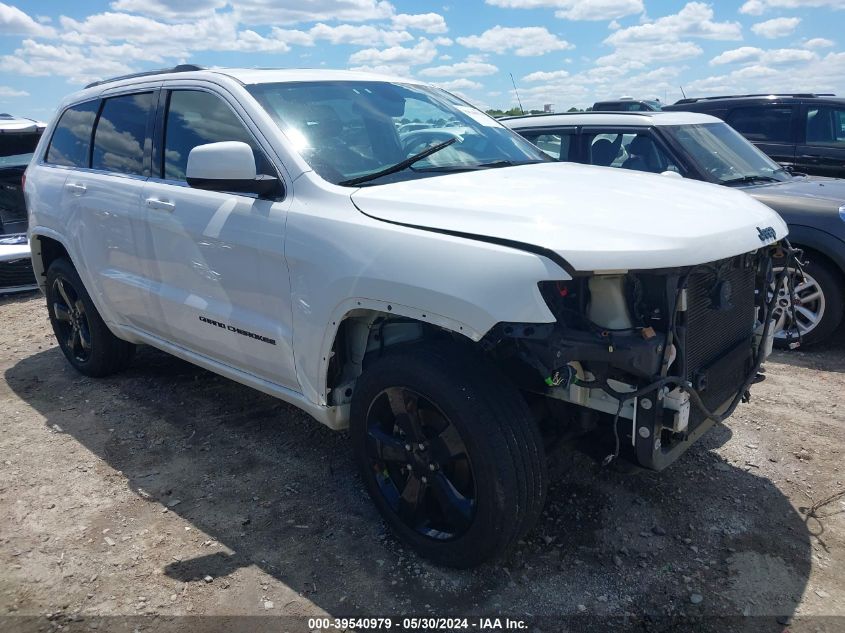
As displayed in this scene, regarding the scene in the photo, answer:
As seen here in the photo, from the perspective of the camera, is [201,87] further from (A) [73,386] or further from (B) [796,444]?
(B) [796,444]

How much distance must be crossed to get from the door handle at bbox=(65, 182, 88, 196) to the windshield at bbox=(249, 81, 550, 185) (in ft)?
5.54

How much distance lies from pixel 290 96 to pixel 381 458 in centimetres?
182

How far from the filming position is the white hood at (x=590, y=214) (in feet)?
8.04

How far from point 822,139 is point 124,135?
304 inches

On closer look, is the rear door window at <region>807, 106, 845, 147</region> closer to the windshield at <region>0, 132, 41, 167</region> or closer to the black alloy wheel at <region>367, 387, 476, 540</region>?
the black alloy wheel at <region>367, 387, 476, 540</region>

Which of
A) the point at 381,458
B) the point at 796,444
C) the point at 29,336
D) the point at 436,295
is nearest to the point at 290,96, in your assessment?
the point at 436,295

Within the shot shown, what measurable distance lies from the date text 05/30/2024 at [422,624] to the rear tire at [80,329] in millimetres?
3117

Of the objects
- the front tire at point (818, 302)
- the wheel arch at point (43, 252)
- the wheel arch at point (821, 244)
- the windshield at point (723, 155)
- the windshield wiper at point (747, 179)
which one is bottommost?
the front tire at point (818, 302)

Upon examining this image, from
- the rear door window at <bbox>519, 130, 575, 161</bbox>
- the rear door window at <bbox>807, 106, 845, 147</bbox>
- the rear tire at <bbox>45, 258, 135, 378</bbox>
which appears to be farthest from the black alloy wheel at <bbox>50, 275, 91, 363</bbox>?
the rear door window at <bbox>807, 106, 845, 147</bbox>

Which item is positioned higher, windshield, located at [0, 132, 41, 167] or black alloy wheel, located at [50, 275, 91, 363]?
windshield, located at [0, 132, 41, 167]

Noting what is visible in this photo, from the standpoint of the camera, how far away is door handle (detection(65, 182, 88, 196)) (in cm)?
457

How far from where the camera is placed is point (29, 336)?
6668 millimetres

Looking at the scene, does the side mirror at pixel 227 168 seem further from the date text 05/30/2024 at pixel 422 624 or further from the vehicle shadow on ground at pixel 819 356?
the vehicle shadow on ground at pixel 819 356

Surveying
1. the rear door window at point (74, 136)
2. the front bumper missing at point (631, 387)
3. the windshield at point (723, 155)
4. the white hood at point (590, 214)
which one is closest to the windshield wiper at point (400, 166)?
the white hood at point (590, 214)
